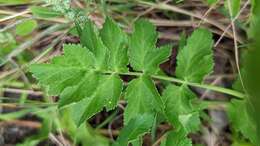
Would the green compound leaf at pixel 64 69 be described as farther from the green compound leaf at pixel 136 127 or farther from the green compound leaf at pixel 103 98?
the green compound leaf at pixel 136 127

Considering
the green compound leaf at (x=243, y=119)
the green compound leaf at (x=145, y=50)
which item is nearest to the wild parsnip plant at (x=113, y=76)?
the green compound leaf at (x=145, y=50)

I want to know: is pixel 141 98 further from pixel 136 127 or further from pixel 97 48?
pixel 97 48

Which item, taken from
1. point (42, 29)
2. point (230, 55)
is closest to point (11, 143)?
point (42, 29)

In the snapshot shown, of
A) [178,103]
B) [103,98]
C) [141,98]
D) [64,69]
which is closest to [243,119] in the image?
[178,103]

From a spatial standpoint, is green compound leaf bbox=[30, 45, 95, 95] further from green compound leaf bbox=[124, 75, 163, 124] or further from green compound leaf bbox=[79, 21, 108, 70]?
green compound leaf bbox=[124, 75, 163, 124]

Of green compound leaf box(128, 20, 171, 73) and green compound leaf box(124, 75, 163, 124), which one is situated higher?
green compound leaf box(128, 20, 171, 73)

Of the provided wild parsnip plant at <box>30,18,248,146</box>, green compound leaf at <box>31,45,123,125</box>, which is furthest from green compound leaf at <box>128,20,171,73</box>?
green compound leaf at <box>31,45,123,125</box>

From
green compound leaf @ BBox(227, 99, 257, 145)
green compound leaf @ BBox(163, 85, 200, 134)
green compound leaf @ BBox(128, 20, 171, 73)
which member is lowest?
green compound leaf @ BBox(227, 99, 257, 145)
